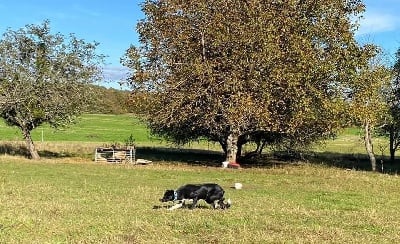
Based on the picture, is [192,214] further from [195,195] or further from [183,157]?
[183,157]

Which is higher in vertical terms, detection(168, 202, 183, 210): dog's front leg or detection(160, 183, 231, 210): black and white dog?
detection(160, 183, 231, 210): black and white dog

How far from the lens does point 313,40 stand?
41406 mm

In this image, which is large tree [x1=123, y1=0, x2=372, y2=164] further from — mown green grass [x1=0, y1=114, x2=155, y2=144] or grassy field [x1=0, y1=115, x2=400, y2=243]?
mown green grass [x1=0, y1=114, x2=155, y2=144]

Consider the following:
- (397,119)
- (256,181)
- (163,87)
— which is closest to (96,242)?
(256,181)

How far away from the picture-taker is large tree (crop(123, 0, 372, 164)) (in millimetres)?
37781

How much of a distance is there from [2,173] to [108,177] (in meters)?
6.37

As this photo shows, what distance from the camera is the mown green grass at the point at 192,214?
12.6 m

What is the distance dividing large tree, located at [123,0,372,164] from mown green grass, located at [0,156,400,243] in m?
11.0

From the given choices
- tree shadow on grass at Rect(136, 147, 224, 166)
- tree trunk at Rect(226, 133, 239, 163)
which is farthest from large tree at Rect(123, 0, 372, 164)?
tree shadow on grass at Rect(136, 147, 224, 166)

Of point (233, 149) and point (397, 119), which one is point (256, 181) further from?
point (397, 119)

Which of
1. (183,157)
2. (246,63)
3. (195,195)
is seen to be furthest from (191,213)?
(183,157)

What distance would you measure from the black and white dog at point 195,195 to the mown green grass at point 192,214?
37cm

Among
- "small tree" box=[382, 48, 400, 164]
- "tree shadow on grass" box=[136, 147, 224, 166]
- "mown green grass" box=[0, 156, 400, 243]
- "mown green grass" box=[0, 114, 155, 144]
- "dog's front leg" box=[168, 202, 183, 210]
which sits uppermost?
"small tree" box=[382, 48, 400, 164]

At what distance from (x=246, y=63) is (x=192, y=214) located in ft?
77.0
